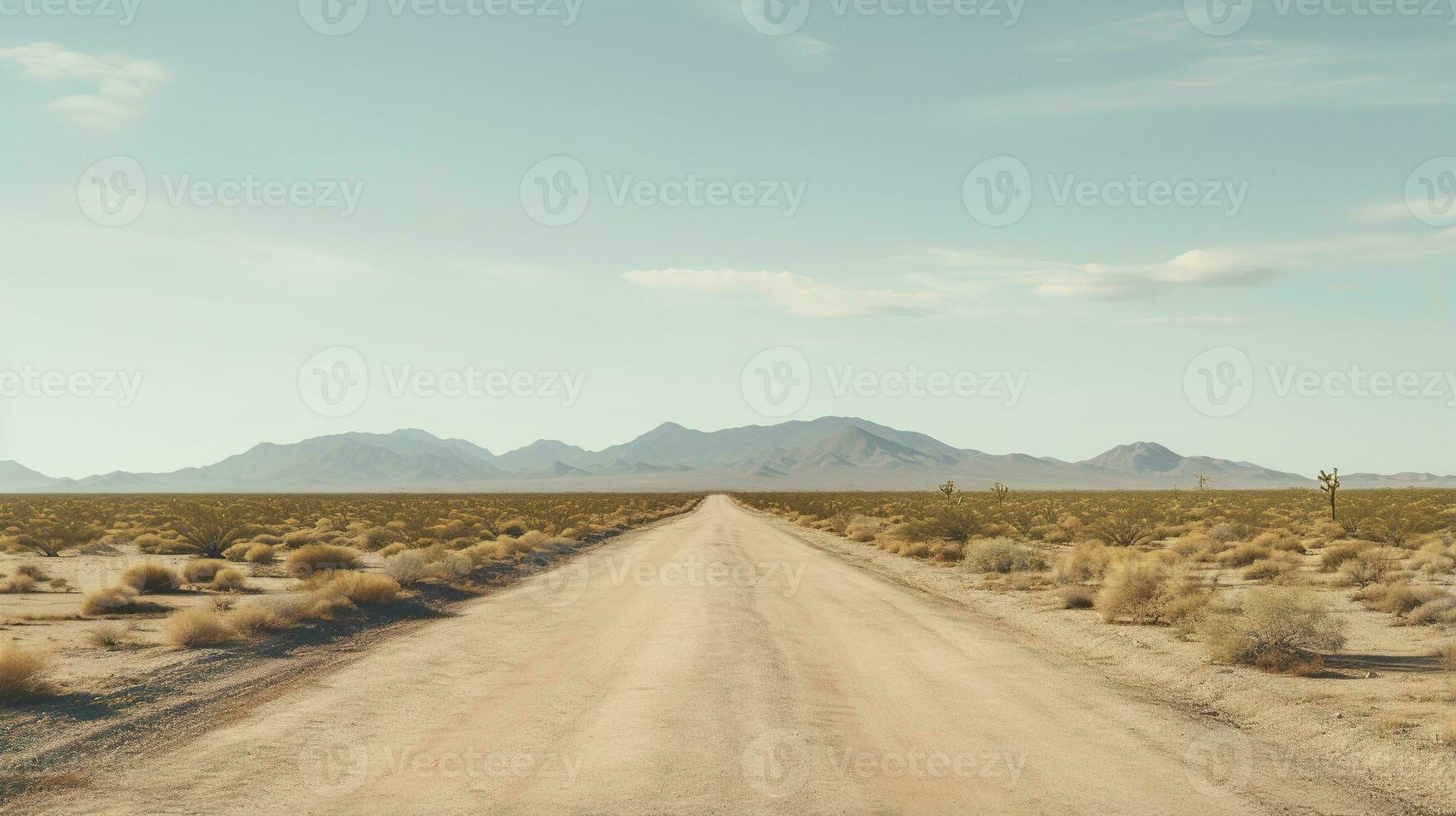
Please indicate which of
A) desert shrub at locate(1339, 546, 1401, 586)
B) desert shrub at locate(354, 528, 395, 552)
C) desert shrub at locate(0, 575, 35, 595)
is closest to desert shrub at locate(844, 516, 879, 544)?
desert shrub at locate(354, 528, 395, 552)

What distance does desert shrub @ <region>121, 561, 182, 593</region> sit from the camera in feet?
62.9

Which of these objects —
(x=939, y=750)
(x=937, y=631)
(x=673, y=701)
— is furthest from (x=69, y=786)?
(x=937, y=631)

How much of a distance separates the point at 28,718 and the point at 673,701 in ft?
21.4

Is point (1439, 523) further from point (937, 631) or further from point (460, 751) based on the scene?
point (460, 751)

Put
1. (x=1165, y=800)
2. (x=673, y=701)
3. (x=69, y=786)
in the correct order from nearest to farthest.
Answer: (x=1165, y=800), (x=69, y=786), (x=673, y=701)

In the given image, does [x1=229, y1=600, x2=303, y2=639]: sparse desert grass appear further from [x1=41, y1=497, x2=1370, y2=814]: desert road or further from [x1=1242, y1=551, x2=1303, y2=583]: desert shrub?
[x1=1242, y1=551, x2=1303, y2=583]: desert shrub

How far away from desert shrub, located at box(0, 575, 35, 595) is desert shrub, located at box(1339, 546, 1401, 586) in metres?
29.6

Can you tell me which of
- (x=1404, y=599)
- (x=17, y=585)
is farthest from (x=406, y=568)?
(x=1404, y=599)

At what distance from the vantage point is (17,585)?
19750 mm

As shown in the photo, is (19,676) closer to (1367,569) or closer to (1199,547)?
(1367,569)

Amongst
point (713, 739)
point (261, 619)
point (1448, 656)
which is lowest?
point (261, 619)

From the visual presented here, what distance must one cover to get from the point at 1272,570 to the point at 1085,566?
4524 mm

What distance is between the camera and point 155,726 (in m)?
8.55

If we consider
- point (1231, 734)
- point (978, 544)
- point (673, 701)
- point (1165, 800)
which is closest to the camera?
point (1165, 800)
